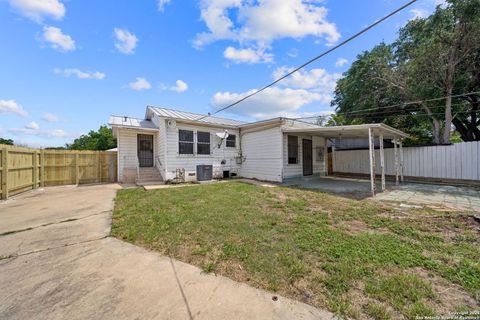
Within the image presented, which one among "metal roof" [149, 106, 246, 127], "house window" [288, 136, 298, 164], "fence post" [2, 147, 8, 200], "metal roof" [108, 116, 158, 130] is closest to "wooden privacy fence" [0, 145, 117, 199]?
"fence post" [2, 147, 8, 200]

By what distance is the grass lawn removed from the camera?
1.97 meters

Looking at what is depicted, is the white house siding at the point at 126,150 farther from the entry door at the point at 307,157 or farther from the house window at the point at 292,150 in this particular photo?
the entry door at the point at 307,157

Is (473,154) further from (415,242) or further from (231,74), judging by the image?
(231,74)

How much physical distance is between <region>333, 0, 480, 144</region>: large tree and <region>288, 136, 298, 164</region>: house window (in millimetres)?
7324

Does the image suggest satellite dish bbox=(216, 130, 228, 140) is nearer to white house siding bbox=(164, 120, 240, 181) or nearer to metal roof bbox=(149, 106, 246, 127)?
white house siding bbox=(164, 120, 240, 181)

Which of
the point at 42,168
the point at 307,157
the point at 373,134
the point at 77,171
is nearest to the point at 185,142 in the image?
the point at 77,171

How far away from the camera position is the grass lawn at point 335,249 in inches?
77.6

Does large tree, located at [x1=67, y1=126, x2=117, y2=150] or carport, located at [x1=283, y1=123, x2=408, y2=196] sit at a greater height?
large tree, located at [x1=67, y1=126, x2=117, y2=150]

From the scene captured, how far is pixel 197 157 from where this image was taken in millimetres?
10914

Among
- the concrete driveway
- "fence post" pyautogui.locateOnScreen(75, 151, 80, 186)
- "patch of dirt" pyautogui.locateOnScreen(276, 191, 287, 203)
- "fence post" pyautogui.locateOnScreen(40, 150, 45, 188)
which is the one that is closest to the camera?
the concrete driveway

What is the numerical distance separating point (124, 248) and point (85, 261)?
50cm

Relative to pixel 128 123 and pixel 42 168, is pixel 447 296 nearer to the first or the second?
pixel 128 123

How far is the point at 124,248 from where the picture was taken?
3.15 m

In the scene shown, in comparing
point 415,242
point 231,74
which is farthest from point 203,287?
point 231,74
